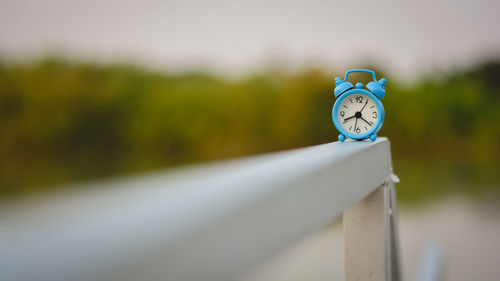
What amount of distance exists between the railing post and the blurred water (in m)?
2.44

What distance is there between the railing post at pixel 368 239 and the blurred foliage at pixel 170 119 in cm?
1023

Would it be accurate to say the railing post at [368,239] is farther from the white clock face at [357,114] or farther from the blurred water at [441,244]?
the blurred water at [441,244]

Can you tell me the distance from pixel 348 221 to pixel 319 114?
39.3 ft

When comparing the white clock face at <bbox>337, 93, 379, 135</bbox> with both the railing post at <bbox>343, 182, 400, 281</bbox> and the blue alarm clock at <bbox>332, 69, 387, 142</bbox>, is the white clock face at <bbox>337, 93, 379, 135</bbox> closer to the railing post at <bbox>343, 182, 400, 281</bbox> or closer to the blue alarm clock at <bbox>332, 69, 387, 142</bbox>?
the blue alarm clock at <bbox>332, 69, 387, 142</bbox>

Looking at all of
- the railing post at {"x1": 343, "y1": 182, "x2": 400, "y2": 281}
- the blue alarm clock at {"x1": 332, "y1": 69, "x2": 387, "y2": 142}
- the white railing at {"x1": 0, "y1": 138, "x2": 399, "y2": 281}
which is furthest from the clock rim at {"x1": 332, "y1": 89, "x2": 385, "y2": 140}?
the white railing at {"x1": 0, "y1": 138, "x2": 399, "y2": 281}

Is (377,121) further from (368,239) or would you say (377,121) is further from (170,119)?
A: (170,119)

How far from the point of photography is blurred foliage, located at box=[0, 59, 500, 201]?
35.9 feet

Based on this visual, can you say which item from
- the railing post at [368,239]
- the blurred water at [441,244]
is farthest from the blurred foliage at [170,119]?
the railing post at [368,239]

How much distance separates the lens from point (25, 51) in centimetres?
1535

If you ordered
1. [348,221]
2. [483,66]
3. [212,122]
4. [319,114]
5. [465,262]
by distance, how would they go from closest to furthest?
1. [348,221]
2. [465,262]
3. [483,66]
4. [319,114]
5. [212,122]

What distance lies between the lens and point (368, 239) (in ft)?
3.36

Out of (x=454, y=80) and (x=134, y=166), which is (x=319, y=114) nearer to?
(x=454, y=80)

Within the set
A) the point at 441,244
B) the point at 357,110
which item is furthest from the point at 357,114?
the point at 441,244

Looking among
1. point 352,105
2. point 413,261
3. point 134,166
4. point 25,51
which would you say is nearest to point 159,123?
point 134,166
